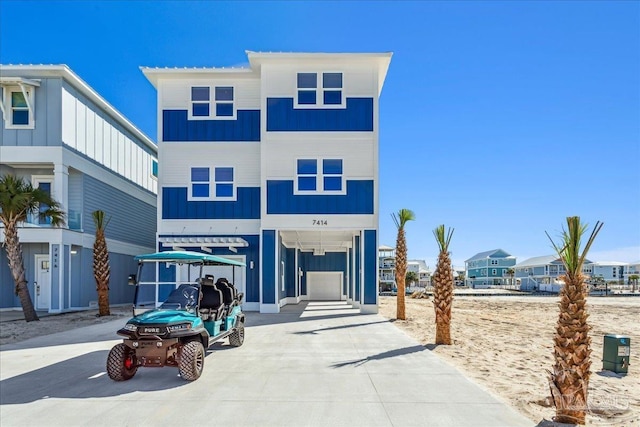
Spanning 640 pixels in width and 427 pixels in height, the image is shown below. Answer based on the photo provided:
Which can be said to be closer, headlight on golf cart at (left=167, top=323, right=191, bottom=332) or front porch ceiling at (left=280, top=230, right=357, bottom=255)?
headlight on golf cart at (left=167, top=323, right=191, bottom=332)

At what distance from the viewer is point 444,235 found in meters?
11.7

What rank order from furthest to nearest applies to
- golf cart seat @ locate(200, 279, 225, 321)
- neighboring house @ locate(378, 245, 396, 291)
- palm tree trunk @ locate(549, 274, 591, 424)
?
neighboring house @ locate(378, 245, 396, 291) → golf cart seat @ locate(200, 279, 225, 321) → palm tree trunk @ locate(549, 274, 591, 424)

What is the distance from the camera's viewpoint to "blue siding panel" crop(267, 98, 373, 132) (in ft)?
62.9

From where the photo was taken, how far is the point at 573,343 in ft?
18.6

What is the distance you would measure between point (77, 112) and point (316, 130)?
37.3 feet

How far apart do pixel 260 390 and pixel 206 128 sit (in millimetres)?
15120

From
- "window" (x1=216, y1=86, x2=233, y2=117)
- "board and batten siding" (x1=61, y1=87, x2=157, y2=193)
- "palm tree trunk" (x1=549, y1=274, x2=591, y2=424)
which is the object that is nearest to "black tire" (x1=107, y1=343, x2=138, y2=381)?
"palm tree trunk" (x1=549, y1=274, x2=591, y2=424)

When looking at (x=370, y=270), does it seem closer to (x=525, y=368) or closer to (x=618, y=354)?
(x=525, y=368)

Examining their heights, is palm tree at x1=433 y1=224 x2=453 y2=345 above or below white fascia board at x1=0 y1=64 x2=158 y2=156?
below

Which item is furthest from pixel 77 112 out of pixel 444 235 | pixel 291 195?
pixel 444 235

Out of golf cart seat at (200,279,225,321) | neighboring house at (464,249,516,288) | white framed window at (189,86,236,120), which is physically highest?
white framed window at (189,86,236,120)

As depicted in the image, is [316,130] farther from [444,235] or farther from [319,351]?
[319,351]

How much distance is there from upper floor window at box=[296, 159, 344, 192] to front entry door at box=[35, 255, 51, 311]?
40.5 feet

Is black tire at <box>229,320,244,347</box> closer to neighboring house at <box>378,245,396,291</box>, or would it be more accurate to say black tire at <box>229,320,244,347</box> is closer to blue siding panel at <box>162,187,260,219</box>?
blue siding panel at <box>162,187,260,219</box>
